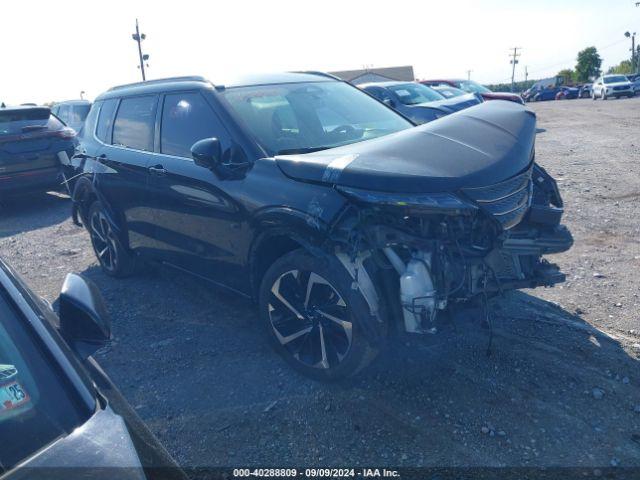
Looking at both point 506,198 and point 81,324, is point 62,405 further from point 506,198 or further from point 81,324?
point 506,198

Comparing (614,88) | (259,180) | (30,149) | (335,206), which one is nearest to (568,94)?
(614,88)

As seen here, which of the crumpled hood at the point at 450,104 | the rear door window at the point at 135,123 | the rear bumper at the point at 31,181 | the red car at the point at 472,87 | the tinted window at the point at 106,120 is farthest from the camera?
the red car at the point at 472,87

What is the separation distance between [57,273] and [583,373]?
18.2 feet

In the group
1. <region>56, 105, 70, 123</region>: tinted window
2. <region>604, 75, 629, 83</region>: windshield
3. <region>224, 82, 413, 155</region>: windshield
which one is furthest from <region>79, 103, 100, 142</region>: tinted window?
<region>604, 75, 629, 83</region>: windshield

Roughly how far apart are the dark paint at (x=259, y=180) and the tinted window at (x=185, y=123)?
7 centimetres

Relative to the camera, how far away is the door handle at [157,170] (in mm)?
4453

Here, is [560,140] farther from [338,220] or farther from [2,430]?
[2,430]

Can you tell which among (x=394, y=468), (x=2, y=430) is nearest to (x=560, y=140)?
(x=394, y=468)

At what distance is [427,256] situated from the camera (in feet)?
10.3

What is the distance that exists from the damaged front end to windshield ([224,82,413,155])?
0.96m

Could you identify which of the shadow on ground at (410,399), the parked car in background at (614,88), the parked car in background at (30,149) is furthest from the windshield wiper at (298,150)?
the parked car in background at (614,88)

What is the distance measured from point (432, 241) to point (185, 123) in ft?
7.63

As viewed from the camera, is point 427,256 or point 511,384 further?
point 511,384

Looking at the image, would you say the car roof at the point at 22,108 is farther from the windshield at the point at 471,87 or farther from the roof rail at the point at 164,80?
the windshield at the point at 471,87
